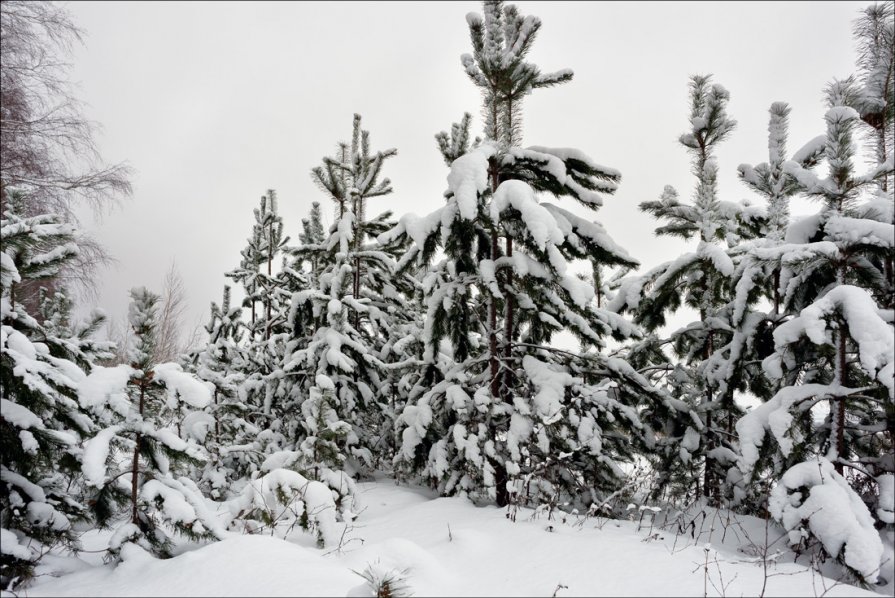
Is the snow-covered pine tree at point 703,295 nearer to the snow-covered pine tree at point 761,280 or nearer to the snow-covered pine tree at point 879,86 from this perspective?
the snow-covered pine tree at point 761,280

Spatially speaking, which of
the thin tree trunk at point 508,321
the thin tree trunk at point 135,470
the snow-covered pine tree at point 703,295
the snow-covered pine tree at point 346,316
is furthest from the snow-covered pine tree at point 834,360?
the snow-covered pine tree at point 346,316

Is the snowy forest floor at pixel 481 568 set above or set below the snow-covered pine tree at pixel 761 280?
below

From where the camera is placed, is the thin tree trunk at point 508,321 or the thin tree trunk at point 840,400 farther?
the thin tree trunk at point 508,321

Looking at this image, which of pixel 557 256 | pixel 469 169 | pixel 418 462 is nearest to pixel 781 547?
pixel 557 256

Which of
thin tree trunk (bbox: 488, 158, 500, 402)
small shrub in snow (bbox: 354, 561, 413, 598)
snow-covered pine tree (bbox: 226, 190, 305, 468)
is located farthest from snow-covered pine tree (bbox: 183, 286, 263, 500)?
thin tree trunk (bbox: 488, 158, 500, 402)

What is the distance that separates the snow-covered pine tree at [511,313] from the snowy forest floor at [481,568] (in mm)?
999

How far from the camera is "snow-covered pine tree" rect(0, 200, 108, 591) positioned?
3.37 metres

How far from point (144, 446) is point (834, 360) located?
6.26 metres

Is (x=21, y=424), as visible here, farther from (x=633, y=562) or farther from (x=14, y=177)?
(x=14, y=177)

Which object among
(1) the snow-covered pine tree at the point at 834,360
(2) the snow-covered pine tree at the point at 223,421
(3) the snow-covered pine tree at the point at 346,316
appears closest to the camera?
(1) the snow-covered pine tree at the point at 834,360

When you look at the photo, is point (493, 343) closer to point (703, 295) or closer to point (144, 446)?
point (703, 295)

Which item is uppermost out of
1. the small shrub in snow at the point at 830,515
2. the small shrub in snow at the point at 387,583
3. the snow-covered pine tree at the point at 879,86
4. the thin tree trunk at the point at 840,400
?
the snow-covered pine tree at the point at 879,86

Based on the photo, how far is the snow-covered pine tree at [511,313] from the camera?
5.25 meters

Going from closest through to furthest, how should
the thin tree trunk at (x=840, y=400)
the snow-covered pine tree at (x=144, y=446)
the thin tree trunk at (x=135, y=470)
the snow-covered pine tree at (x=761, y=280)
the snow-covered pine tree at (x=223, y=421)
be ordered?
the snow-covered pine tree at (x=144, y=446) < the thin tree trunk at (x=135, y=470) < the thin tree trunk at (x=840, y=400) < the snow-covered pine tree at (x=761, y=280) < the snow-covered pine tree at (x=223, y=421)
